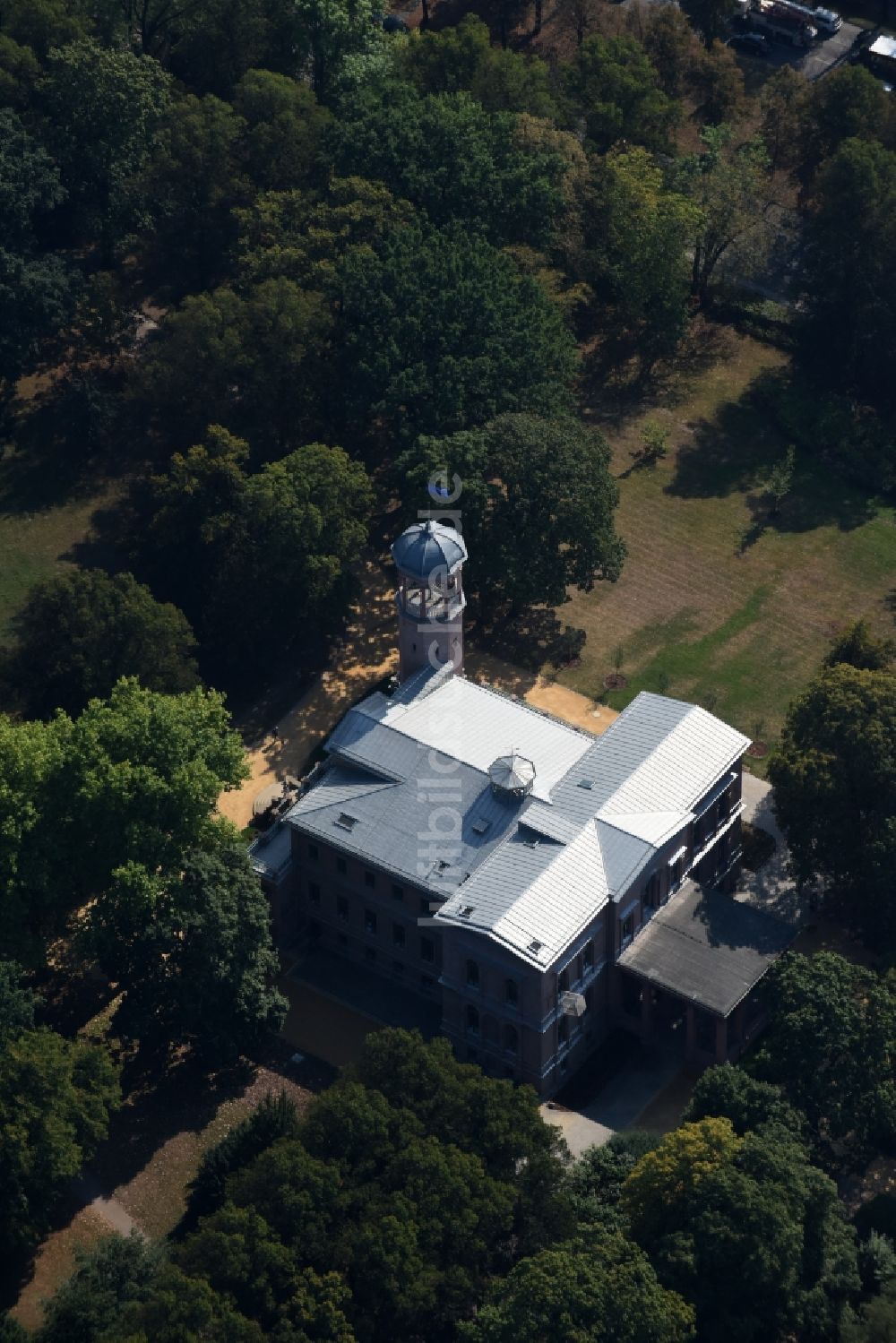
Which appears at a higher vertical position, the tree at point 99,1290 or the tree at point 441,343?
the tree at point 441,343

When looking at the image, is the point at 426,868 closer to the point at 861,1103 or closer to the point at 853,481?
the point at 861,1103

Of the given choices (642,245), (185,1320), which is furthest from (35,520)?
(185,1320)

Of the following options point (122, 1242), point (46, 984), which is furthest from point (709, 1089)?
point (46, 984)

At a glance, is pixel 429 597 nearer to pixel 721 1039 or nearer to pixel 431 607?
pixel 431 607

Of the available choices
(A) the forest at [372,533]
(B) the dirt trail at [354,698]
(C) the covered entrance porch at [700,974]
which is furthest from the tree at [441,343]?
(C) the covered entrance porch at [700,974]

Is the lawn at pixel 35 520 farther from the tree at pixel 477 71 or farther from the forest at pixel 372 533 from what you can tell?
the tree at pixel 477 71

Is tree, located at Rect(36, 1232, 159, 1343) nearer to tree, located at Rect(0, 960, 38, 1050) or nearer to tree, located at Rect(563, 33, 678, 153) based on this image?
tree, located at Rect(0, 960, 38, 1050)
